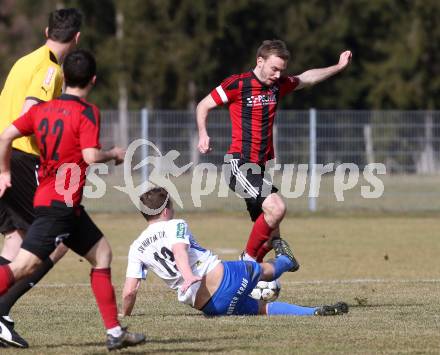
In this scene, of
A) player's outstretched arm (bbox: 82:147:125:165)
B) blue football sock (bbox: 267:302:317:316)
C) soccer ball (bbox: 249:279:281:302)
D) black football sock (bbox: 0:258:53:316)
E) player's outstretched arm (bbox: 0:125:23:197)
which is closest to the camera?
player's outstretched arm (bbox: 82:147:125:165)

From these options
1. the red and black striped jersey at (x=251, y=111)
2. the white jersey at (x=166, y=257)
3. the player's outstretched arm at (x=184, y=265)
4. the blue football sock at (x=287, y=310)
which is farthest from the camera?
the red and black striped jersey at (x=251, y=111)

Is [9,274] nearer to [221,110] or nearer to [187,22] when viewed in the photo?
[221,110]

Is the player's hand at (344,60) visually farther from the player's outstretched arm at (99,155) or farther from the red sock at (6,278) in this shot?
the red sock at (6,278)

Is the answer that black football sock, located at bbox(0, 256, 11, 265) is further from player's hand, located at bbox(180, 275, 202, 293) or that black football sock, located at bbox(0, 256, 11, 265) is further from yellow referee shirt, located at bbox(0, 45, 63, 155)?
player's hand, located at bbox(180, 275, 202, 293)

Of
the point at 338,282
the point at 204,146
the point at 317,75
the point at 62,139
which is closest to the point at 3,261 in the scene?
the point at 62,139

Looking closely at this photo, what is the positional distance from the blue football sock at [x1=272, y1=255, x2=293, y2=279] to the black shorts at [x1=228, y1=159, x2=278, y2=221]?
0.86m

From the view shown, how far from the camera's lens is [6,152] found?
699 centimetres

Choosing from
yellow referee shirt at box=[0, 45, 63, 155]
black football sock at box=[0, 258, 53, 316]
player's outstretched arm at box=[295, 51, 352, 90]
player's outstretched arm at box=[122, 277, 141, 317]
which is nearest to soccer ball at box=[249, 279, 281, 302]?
player's outstretched arm at box=[122, 277, 141, 317]

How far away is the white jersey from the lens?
8406 mm

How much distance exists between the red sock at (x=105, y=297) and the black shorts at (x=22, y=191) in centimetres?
103

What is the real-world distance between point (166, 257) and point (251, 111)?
2.20m

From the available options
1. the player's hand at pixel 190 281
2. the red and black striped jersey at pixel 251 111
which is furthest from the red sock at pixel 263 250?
the player's hand at pixel 190 281

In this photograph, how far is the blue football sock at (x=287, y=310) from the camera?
902cm

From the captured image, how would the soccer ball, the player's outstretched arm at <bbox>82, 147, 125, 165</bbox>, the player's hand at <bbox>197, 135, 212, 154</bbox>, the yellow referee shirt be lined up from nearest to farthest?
the player's outstretched arm at <bbox>82, 147, 125, 165</bbox> < the yellow referee shirt < the soccer ball < the player's hand at <bbox>197, 135, 212, 154</bbox>
